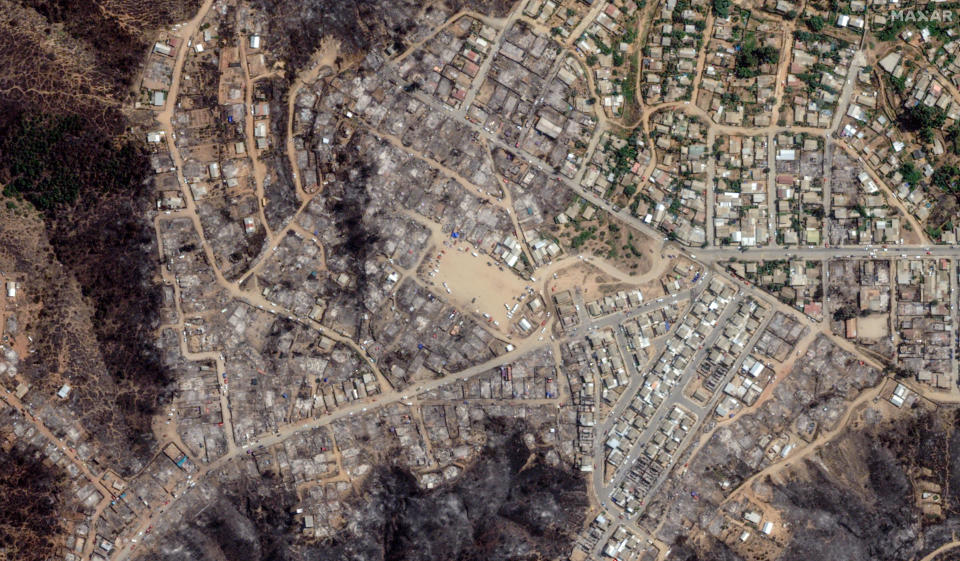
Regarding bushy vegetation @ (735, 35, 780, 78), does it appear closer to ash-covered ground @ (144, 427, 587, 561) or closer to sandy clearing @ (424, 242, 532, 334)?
sandy clearing @ (424, 242, 532, 334)

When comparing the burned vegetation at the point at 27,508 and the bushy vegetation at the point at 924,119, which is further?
the bushy vegetation at the point at 924,119

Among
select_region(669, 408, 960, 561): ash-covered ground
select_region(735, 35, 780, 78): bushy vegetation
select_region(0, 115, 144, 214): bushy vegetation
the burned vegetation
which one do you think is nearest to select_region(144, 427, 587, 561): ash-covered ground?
the burned vegetation

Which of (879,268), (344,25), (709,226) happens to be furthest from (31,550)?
(879,268)

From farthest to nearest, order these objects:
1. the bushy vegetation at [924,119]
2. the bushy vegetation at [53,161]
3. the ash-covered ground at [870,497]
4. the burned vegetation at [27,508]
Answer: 1. the bushy vegetation at [924,119]
2. the ash-covered ground at [870,497]
3. the bushy vegetation at [53,161]
4. the burned vegetation at [27,508]

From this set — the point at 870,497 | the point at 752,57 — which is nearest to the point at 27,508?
the point at 870,497

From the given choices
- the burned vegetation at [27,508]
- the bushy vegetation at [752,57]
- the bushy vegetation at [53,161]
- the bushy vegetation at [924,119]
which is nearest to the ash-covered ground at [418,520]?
the burned vegetation at [27,508]

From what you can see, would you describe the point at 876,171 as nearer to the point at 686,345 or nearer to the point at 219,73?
the point at 686,345

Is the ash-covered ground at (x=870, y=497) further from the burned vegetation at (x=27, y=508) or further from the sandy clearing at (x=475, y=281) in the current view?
the burned vegetation at (x=27, y=508)

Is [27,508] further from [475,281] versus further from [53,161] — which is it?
[475,281]

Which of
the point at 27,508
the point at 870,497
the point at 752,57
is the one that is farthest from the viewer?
the point at 752,57
